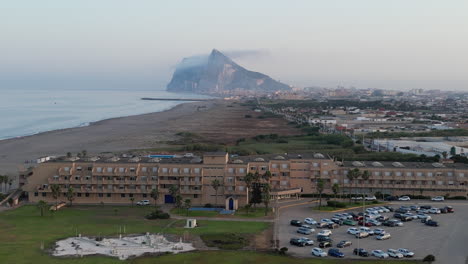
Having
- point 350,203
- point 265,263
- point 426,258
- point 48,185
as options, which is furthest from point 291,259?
point 48,185

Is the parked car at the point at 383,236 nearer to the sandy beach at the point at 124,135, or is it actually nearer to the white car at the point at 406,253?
the white car at the point at 406,253

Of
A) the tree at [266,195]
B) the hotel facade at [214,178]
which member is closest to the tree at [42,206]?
the hotel facade at [214,178]

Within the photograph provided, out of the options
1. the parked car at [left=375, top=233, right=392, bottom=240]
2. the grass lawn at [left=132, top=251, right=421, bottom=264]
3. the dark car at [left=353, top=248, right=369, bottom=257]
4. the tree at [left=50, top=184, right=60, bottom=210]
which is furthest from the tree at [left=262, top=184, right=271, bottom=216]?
the tree at [left=50, top=184, right=60, bottom=210]

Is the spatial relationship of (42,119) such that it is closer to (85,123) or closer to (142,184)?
(85,123)

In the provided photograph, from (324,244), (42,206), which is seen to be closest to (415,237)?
(324,244)

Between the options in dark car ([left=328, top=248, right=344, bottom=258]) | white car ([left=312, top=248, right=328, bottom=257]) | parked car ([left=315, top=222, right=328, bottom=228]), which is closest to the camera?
dark car ([left=328, top=248, right=344, bottom=258])

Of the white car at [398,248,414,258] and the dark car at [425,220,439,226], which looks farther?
the dark car at [425,220,439,226]

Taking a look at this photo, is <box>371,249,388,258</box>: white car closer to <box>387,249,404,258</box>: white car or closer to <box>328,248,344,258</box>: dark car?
<box>387,249,404,258</box>: white car
